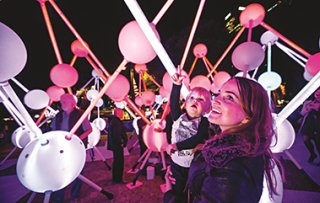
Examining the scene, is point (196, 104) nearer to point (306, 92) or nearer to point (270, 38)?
point (306, 92)

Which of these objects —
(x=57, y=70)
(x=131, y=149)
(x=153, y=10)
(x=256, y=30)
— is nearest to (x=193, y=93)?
(x=57, y=70)

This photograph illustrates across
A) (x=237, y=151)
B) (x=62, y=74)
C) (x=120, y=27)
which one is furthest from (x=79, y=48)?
(x=120, y=27)

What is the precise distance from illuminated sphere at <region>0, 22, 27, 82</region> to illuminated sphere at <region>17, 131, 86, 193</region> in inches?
36.8

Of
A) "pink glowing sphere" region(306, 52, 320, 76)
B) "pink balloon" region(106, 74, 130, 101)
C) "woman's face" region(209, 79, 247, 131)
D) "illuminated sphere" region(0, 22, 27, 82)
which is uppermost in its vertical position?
"illuminated sphere" region(0, 22, 27, 82)

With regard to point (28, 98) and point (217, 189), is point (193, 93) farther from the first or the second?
point (28, 98)

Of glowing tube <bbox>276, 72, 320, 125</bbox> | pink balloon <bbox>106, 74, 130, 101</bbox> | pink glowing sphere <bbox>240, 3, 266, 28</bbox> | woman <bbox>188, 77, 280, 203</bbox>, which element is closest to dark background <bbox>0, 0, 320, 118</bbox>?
pink balloon <bbox>106, 74, 130, 101</bbox>

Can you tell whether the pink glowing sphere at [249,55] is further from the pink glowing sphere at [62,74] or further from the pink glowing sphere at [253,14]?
the pink glowing sphere at [62,74]

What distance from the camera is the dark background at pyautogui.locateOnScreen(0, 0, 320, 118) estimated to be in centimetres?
525

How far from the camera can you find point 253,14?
2.83 meters

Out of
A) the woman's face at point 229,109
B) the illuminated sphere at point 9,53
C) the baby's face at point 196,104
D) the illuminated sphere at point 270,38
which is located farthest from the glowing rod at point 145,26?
the illuminated sphere at point 270,38

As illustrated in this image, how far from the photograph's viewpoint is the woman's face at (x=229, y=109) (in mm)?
1030

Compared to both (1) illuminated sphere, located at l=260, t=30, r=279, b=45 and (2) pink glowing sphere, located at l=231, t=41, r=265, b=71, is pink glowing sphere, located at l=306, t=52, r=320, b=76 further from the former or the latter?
(1) illuminated sphere, located at l=260, t=30, r=279, b=45

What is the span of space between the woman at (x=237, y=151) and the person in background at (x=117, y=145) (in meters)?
3.60

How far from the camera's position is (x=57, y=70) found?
2896 mm
